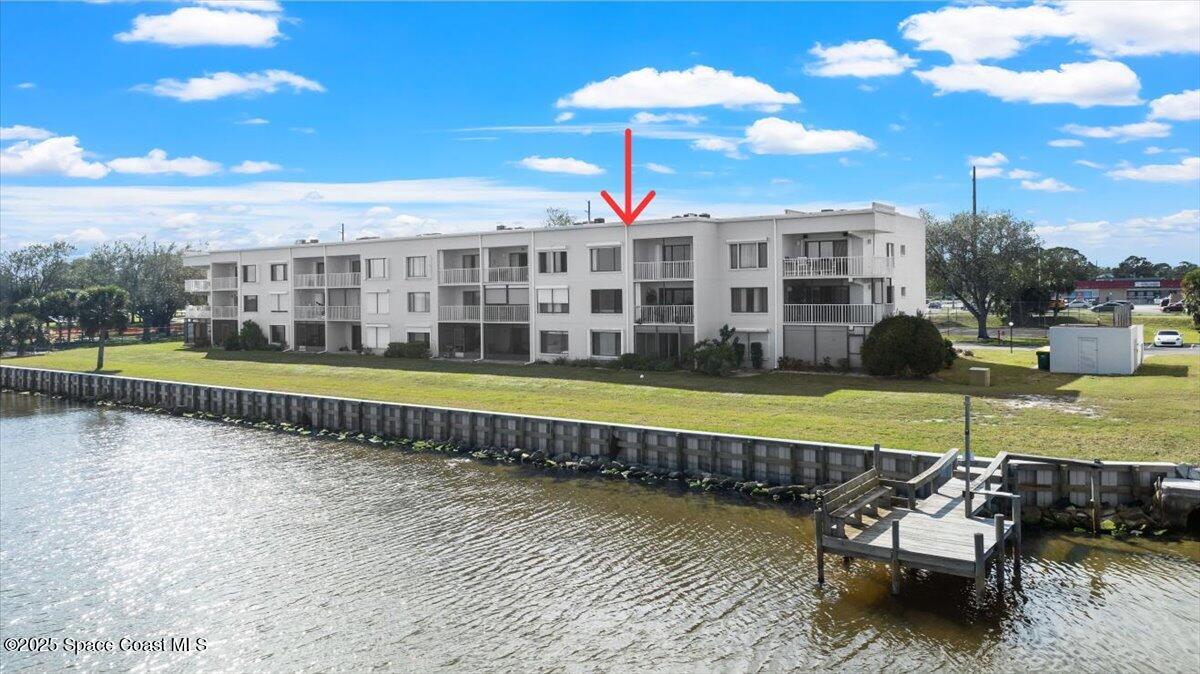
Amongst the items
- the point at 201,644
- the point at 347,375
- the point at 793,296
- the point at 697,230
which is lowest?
the point at 201,644

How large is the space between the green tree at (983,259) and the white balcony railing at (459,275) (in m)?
38.9

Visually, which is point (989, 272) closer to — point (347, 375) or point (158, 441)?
point (347, 375)

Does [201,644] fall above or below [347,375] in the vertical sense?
below

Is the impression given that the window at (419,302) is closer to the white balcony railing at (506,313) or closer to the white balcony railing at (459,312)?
the white balcony railing at (459,312)

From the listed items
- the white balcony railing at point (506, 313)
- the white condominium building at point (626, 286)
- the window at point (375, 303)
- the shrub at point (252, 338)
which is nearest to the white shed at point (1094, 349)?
the white condominium building at point (626, 286)

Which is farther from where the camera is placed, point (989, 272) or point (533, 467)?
point (989, 272)

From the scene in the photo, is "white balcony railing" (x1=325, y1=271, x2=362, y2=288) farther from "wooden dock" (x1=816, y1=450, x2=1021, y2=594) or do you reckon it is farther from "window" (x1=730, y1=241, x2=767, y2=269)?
"wooden dock" (x1=816, y1=450, x2=1021, y2=594)

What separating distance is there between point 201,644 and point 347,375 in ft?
113

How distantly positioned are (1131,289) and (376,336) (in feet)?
395

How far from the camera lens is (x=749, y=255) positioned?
48344 mm

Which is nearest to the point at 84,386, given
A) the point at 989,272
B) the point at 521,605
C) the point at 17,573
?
the point at 17,573

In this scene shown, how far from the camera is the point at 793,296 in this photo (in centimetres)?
4769

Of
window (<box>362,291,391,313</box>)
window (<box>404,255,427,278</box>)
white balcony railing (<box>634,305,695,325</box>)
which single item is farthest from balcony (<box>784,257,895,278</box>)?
window (<box>362,291,391,313</box>)

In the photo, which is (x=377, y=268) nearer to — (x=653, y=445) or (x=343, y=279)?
(x=343, y=279)
